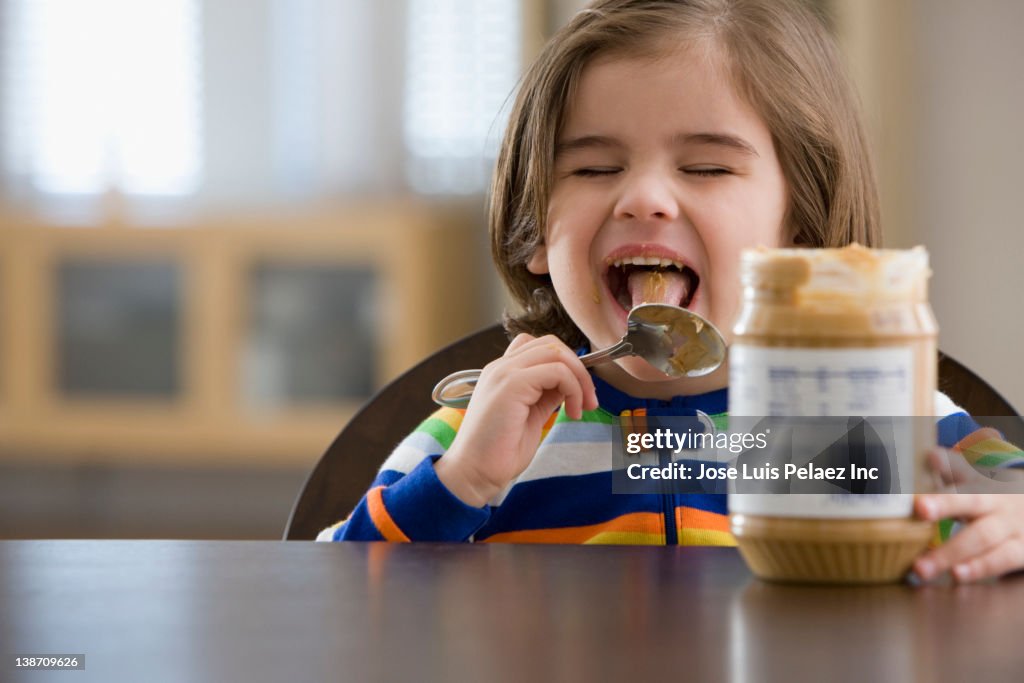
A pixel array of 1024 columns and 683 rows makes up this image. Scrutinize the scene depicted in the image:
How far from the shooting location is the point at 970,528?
0.61m

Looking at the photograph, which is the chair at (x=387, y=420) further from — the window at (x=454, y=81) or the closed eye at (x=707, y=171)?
the window at (x=454, y=81)

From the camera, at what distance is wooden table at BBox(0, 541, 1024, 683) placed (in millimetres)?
440

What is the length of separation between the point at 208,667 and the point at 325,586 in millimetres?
132

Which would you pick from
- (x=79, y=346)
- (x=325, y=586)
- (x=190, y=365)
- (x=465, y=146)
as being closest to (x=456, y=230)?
(x=465, y=146)

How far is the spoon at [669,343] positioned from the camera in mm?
891

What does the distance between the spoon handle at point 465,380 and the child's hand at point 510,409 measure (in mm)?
13

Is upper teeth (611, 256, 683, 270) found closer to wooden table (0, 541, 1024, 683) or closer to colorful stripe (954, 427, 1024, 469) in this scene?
colorful stripe (954, 427, 1024, 469)

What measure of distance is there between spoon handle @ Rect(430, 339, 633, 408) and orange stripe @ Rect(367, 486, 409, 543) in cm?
8

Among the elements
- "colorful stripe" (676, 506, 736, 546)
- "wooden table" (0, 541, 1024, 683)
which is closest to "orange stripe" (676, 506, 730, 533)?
"colorful stripe" (676, 506, 736, 546)

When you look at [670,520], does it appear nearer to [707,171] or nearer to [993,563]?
[707,171]

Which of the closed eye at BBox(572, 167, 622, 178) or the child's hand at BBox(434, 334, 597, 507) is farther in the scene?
the closed eye at BBox(572, 167, 622, 178)

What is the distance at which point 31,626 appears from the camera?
515 millimetres

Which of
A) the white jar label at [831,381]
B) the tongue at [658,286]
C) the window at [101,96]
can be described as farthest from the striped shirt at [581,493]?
the window at [101,96]

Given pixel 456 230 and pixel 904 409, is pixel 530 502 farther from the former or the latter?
pixel 456 230
